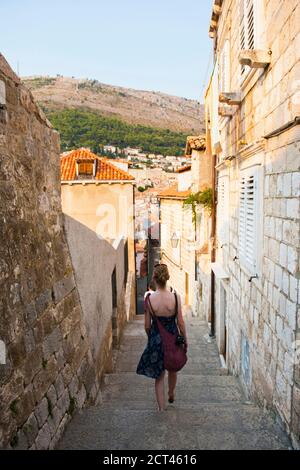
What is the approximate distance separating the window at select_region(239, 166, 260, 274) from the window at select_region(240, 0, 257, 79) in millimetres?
1584

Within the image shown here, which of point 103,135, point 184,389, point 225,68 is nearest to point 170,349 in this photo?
point 184,389

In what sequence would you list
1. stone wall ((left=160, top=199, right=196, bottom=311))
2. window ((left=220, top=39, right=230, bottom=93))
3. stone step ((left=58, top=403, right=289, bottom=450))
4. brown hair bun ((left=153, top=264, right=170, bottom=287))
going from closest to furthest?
stone step ((left=58, top=403, right=289, bottom=450)) → brown hair bun ((left=153, top=264, right=170, bottom=287)) → window ((left=220, top=39, right=230, bottom=93)) → stone wall ((left=160, top=199, right=196, bottom=311))

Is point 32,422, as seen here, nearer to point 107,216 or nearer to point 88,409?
point 88,409

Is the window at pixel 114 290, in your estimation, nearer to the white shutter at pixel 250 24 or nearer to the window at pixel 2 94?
the white shutter at pixel 250 24

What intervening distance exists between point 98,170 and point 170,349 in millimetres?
15504

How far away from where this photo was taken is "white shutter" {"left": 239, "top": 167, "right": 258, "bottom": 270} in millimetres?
5234

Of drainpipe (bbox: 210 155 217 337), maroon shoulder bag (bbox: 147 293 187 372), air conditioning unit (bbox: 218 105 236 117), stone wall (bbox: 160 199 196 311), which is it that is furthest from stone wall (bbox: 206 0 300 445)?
stone wall (bbox: 160 199 196 311)

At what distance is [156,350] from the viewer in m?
4.28

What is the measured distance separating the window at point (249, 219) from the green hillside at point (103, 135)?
2132 inches

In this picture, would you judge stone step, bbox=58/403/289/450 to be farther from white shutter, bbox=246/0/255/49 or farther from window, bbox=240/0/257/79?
white shutter, bbox=246/0/255/49

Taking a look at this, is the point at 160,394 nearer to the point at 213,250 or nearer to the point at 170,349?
the point at 170,349

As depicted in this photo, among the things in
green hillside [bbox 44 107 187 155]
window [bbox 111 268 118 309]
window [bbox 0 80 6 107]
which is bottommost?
window [bbox 111 268 118 309]

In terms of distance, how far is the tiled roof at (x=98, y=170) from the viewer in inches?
728
